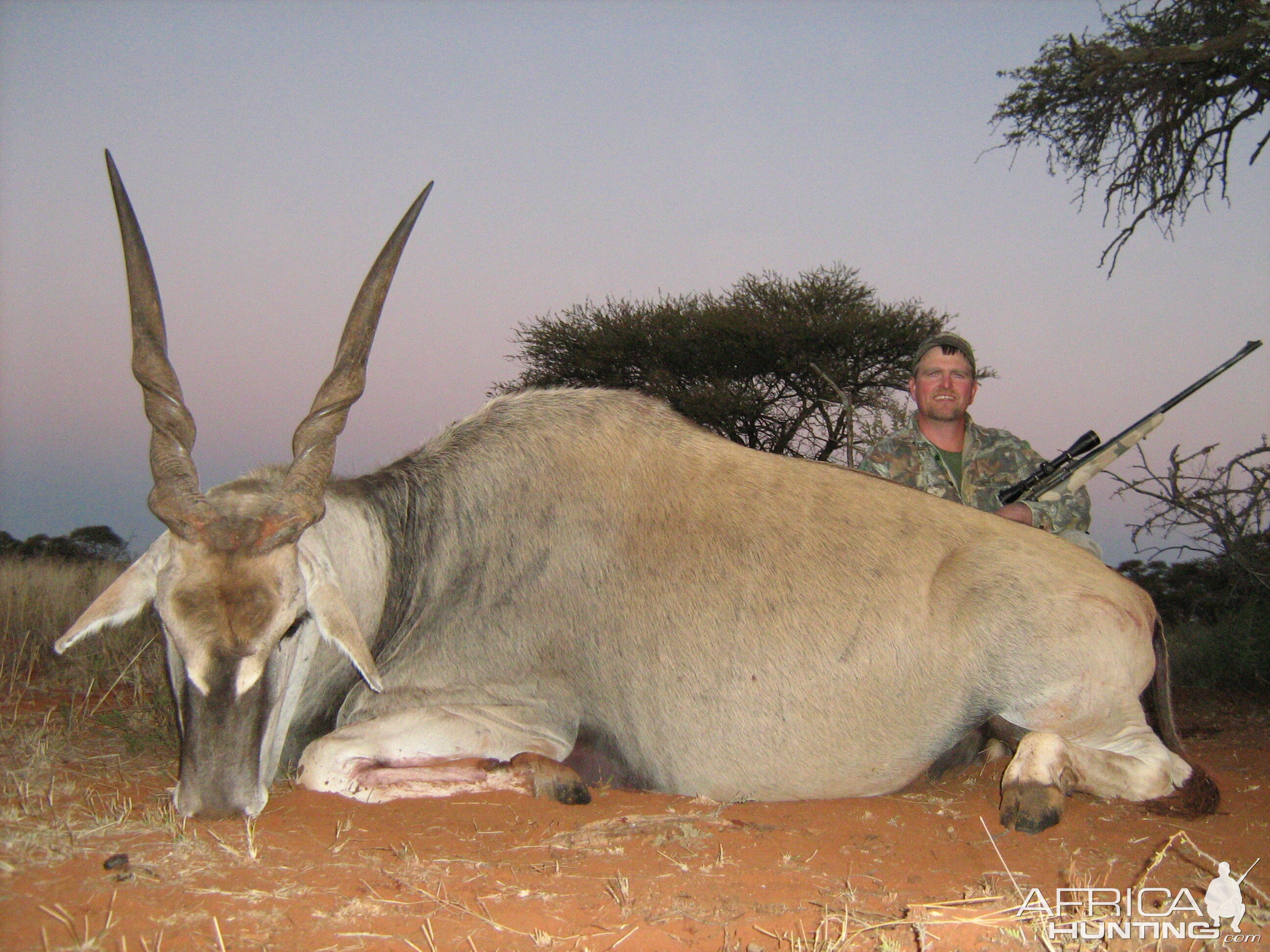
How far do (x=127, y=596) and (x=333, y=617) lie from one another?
0.61 m

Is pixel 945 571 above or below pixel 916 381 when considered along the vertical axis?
below

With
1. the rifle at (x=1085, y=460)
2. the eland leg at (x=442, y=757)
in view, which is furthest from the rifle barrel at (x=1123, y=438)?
the eland leg at (x=442, y=757)

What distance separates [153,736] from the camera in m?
4.00

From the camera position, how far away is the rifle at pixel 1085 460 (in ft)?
17.7

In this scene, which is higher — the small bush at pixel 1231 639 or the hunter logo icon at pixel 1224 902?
the hunter logo icon at pixel 1224 902

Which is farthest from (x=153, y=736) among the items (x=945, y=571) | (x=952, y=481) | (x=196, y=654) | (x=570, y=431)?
(x=952, y=481)

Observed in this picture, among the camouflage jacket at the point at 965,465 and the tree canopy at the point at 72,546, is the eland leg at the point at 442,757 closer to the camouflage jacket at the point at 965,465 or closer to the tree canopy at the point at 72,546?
the camouflage jacket at the point at 965,465

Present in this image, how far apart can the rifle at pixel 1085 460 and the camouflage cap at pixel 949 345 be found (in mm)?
788

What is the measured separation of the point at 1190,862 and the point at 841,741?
1.09 m

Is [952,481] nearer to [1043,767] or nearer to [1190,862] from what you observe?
[1043,767]

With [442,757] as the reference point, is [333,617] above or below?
above

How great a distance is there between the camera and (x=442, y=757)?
331 cm

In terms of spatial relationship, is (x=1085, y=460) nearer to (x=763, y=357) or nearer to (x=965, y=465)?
(x=965, y=465)

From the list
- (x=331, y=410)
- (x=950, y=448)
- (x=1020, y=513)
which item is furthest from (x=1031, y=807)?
(x=950, y=448)
